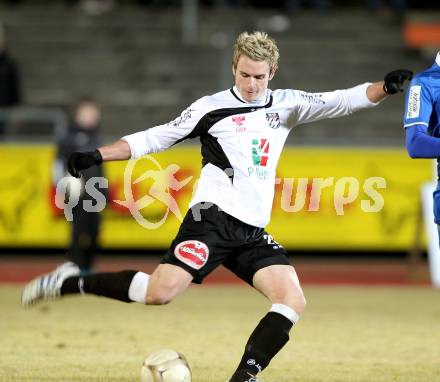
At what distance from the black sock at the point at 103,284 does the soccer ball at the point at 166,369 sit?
417mm

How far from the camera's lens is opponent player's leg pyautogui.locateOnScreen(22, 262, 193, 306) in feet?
19.5

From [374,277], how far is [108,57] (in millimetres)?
8986

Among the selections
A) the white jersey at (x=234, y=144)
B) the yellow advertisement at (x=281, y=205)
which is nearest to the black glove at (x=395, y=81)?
the white jersey at (x=234, y=144)

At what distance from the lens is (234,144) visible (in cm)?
613

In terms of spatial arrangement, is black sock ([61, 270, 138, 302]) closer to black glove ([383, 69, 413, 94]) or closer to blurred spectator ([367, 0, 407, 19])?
black glove ([383, 69, 413, 94])

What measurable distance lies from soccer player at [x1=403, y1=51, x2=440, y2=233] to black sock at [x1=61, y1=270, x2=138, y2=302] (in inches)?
73.8

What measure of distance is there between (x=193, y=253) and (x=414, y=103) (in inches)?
63.2

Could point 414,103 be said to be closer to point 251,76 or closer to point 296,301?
point 251,76

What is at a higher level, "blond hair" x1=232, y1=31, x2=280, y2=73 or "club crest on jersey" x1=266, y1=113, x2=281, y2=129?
"blond hair" x1=232, y1=31, x2=280, y2=73

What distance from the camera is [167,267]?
6.00 m

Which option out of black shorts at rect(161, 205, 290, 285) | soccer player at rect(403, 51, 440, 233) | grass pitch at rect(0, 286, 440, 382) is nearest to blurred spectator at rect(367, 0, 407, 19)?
grass pitch at rect(0, 286, 440, 382)

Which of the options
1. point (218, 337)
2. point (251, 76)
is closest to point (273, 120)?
point (251, 76)

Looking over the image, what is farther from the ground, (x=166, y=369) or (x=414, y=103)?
(x=414, y=103)

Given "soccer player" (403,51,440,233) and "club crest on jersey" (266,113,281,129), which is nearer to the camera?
"soccer player" (403,51,440,233)
